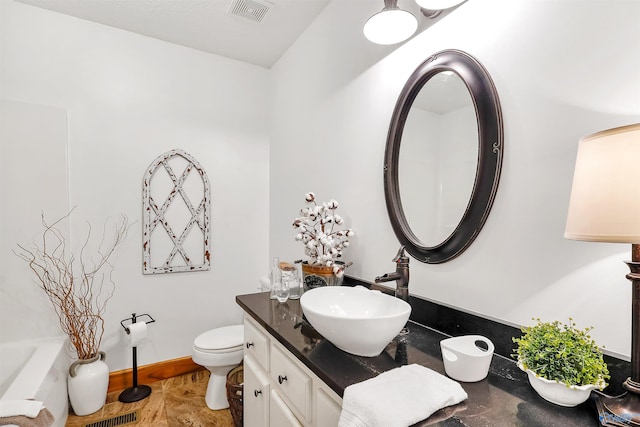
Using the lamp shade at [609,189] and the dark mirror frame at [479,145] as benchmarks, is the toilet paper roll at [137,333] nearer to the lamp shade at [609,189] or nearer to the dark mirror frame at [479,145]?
the dark mirror frame at [479,145]

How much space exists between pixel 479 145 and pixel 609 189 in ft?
1.77

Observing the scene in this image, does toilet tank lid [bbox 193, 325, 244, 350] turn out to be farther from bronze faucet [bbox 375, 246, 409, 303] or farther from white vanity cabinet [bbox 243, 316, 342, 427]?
bronze faucet [bbox 375, 246, 409, 303]

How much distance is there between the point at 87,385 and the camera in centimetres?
211

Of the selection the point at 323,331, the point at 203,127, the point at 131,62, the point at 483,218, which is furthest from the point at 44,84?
the point at 483,218

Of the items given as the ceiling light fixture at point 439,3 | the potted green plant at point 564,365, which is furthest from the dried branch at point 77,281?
the potted green plant at point 564,365

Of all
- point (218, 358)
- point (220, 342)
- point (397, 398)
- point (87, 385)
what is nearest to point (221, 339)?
point (220, 342)

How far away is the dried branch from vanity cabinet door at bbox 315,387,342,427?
6.65 feet

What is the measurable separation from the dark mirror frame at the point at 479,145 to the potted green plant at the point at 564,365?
42cm

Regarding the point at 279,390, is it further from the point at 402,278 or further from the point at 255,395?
the point at 402,278

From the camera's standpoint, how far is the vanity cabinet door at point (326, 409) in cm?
91

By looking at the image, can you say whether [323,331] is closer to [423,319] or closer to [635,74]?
[423,319]

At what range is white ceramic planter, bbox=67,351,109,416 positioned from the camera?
2.09 m

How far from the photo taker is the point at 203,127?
8.98 feet

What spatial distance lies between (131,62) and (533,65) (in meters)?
2.66
